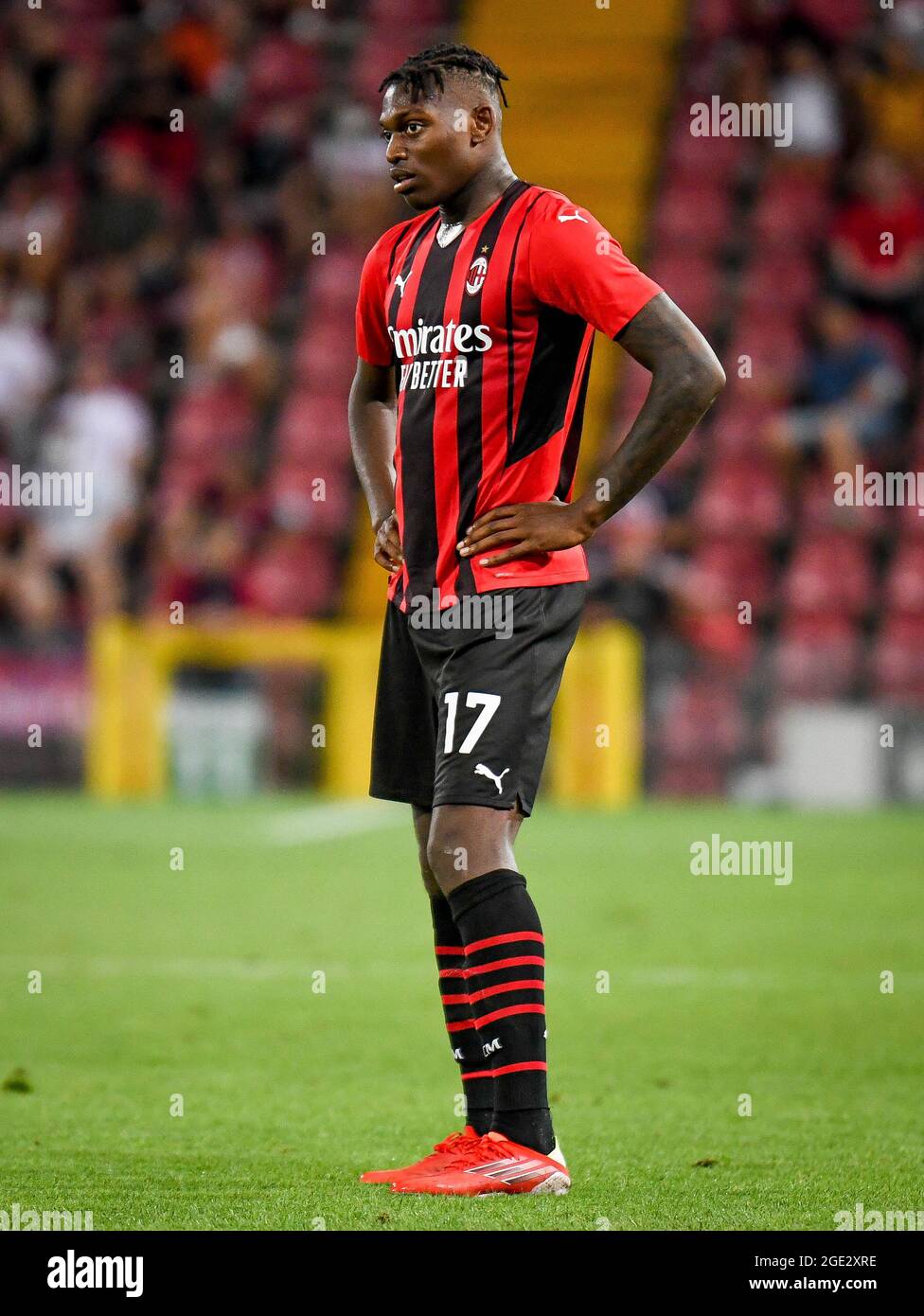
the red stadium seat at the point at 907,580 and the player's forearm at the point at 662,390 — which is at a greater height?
the red stadium seat at the point at 907,580

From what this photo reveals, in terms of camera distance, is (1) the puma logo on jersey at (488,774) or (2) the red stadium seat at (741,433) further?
(2) the red stadium seat at (741,433)

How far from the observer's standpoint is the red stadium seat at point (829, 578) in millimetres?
14148

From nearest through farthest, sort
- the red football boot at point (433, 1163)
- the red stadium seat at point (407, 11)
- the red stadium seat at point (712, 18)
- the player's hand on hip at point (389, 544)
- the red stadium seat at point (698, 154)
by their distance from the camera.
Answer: the red football boot at point (433, 1163), the player's hand on hip at point (389, 544), the red stadium seat at point (698, 154), the red stadium seat at point (712, 18), the red stadium seat at point (407, 11)

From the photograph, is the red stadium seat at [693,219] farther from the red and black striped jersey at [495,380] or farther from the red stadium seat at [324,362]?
the red and black striped jersey at [495,380]

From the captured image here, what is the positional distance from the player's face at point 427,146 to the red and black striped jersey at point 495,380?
0.33 ft

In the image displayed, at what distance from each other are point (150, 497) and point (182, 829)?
17.0 ft

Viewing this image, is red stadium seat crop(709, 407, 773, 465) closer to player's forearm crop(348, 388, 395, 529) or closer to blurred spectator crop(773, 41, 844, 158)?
blurred spectator crop(773, 41, 844, 158)

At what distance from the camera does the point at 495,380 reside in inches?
159

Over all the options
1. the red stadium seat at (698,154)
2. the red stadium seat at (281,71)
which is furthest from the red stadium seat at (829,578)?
the red stadium seat at (281,71)

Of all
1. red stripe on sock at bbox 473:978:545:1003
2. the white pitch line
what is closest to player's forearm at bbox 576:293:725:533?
red stripe on sock at bbox 473:978:545:1003

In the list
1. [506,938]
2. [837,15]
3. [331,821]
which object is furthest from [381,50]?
[506,938]

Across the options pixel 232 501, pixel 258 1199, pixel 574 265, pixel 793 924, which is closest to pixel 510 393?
pixel 574 265

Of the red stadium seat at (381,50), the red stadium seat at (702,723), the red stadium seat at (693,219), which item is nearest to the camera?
the red stadium seat at (702,723)

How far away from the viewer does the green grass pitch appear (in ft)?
12.8
